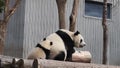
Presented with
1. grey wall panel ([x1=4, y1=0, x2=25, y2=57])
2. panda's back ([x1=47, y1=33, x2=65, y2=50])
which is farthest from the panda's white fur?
grey wall panel ([x1=4, y1=0, x2=25, y2=57])

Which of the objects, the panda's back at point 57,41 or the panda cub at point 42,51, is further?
the panda's back at point 57,41

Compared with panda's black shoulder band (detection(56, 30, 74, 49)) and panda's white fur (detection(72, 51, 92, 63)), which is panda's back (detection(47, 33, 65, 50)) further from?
panda's white fur (detection(72, 51, 92, 63))

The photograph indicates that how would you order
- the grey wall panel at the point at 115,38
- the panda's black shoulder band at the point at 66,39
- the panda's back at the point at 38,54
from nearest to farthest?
the panda's back at the point at 38,54, the panda's black shoulder band at the point at 66,39, the grey wall panel at the point at 115,38

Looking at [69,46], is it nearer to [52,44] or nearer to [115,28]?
[52,44]

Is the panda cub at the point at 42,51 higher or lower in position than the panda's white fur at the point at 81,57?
higher

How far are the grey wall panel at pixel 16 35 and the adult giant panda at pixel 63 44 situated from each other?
1055 centimetres

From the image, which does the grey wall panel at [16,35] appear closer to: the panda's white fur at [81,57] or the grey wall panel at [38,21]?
the grey wall panel at [38,21]

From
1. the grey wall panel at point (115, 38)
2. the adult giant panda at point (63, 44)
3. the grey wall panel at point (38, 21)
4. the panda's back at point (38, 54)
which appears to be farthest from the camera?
the grey wall panel at point (115, 38)

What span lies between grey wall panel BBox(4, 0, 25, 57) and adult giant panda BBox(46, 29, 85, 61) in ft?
34.6

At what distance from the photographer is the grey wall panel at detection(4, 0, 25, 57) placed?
18.5 meters

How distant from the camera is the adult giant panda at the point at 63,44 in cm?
746

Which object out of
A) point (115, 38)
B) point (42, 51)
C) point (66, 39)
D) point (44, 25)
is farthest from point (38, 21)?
point (42, 51)

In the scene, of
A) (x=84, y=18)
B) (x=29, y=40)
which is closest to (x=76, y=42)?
(x=29, y=40)

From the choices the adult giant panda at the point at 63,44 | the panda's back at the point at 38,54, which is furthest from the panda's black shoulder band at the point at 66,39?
the panda's back at the point at 38,54
